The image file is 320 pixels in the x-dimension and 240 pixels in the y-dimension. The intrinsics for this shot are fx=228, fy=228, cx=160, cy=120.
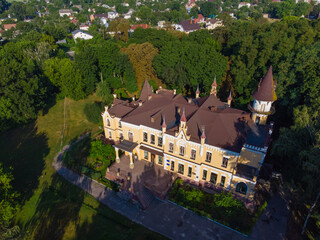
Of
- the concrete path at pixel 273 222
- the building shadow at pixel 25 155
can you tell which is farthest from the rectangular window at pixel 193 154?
the building shadow at pixel 25 155

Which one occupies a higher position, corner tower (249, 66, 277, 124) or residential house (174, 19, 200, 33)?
corner tower (249, 66, 277, 124)

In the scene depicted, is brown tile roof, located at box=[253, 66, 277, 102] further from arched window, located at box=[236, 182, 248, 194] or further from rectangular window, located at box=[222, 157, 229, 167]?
arched window, located at box=[236, 182, 248, 194]

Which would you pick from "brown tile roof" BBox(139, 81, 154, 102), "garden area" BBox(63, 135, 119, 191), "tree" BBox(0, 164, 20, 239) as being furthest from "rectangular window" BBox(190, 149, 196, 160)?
"tree" BBox(0, 164, 20, 239)

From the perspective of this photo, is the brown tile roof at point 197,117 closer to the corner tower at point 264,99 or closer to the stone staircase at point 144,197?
the corner tower at point 264,99

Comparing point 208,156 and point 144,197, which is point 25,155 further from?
point 208,156

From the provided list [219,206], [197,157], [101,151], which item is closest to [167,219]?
[219,206]

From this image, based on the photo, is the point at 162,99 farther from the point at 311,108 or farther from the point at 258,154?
the point at 311,108

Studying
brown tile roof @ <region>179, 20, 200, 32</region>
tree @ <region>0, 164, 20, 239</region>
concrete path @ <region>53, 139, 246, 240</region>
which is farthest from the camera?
brown tile roof @ <region>179, 20, 200, 32</region>
